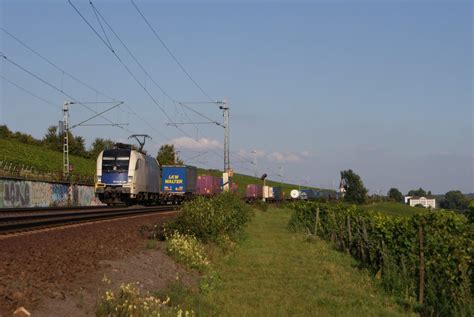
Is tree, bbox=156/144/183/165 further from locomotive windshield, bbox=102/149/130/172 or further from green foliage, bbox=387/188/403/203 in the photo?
green foliage, bbox=387/188/403/203

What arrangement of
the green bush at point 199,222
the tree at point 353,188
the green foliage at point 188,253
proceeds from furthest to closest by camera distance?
the tree at point 353,188
the green bush at point 199,222
the green foliage at point 188,253

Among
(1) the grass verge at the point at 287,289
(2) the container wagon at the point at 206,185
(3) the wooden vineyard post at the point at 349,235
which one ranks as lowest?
(1) the grass verge at the point at 287,289

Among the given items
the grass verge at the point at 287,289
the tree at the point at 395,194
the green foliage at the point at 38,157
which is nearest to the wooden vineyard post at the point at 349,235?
the grass verge at the point at 287,289

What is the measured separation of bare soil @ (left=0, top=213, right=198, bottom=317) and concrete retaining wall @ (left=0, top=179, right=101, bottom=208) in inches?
855

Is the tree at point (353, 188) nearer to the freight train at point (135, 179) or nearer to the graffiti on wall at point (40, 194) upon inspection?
the freight train at point (135, 179)

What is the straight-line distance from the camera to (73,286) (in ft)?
27.4

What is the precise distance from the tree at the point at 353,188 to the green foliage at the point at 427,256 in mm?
107248

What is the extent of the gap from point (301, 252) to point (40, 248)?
1171 cm

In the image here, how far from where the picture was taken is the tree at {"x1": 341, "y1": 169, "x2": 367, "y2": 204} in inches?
4934

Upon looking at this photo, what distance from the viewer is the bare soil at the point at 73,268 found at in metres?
7.18

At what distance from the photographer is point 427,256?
43.9ft

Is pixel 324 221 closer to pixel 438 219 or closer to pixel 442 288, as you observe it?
pixel 438 219

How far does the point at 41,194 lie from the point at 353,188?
319 feet

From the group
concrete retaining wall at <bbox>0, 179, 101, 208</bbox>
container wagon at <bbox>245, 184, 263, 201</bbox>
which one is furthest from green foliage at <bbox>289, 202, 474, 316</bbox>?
container wagon at <bbox>245, 184, 263, 201</bbox>
